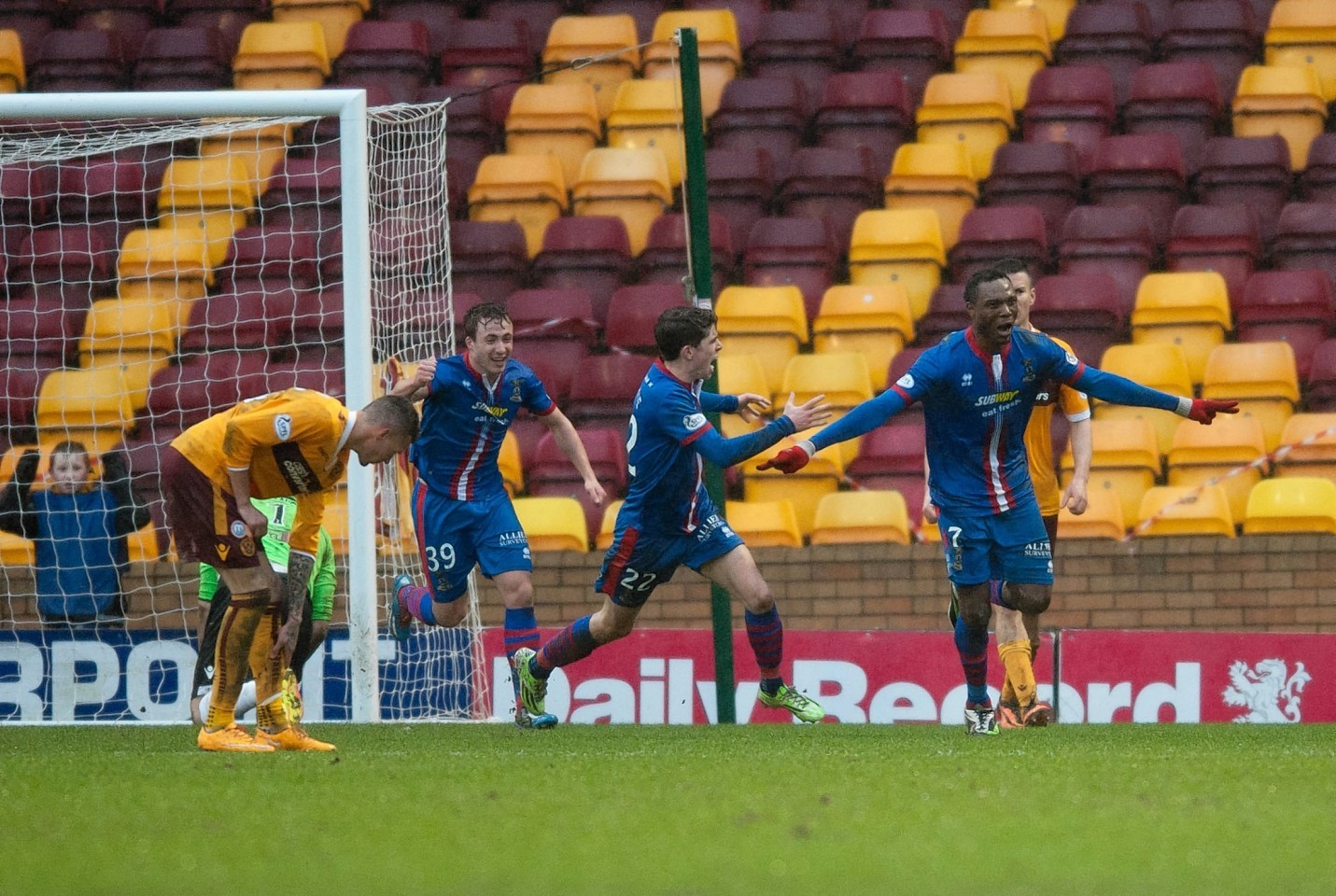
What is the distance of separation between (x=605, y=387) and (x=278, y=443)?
18.9ft

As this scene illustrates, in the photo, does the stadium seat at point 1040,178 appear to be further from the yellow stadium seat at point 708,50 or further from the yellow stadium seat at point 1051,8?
the yellow stadium seat at point 708,50

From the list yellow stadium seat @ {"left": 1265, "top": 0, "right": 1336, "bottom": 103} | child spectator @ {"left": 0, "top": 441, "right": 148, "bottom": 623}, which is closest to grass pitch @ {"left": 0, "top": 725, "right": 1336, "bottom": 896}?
child spectator @ {"left": 0, "top": 441, "right": 148, "bottom": 623}

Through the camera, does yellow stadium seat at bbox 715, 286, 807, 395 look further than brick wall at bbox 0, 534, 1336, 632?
Yes

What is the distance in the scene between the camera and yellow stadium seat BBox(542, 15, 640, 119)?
49.5 feet

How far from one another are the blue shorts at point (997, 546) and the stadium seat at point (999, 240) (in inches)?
216

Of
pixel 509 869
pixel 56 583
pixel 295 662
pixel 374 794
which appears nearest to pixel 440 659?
pixel 295 662

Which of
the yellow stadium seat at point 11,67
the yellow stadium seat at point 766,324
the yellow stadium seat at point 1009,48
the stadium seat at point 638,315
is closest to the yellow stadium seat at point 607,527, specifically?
the stadium seat at point 638,315

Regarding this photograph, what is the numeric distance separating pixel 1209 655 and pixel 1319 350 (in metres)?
2.80

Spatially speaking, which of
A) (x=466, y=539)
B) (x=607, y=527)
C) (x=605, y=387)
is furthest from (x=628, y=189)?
(x=466, y=539)

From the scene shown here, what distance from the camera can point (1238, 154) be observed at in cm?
1333

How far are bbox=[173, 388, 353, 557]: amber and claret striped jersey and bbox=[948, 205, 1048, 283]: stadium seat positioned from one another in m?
7.05

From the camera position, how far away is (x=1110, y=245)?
13.0 metres

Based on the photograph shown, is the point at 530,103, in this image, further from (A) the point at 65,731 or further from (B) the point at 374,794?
(B) the point at 374,794

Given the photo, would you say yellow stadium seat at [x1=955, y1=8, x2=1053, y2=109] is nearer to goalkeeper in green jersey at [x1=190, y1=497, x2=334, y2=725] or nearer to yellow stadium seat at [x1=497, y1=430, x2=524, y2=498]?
yellow stadium seat at [x1=497, y1=430, x2=524, y2=498]
